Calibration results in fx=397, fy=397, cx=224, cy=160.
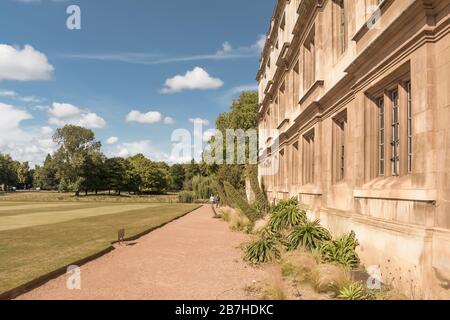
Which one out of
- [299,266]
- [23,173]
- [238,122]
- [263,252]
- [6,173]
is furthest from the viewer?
[23,173]

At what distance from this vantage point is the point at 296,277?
364 inches

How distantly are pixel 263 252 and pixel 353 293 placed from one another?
15.6 ft

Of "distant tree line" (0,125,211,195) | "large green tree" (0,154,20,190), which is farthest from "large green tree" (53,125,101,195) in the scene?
"large green tree" (0,154,20,190)

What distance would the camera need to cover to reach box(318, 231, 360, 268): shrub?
→ 10.0m

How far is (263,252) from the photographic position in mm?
11820

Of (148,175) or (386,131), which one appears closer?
(386,131)

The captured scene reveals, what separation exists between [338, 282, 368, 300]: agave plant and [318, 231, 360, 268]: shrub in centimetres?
242

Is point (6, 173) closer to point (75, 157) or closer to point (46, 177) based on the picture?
point (46, 177)

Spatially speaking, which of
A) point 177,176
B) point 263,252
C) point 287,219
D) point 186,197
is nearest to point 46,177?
point 177,176

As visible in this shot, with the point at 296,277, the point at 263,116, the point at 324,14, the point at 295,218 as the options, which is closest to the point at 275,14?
the point at 263,116

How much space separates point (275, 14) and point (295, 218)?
1716 centimetres

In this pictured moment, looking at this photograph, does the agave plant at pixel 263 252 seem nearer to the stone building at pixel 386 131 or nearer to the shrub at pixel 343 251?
the shrub at pixel 343 251

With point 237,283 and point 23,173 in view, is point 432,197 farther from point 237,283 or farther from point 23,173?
point 23,173

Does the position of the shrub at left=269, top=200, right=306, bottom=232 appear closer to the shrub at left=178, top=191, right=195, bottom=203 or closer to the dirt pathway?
the dirt pathway
